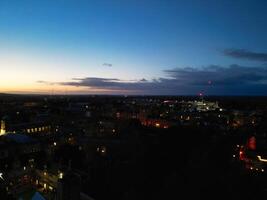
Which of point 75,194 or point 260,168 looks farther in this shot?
point 260,168

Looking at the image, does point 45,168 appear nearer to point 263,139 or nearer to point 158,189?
point 158,189

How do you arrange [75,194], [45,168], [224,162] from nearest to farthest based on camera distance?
1. [75,194]
2. [45,168]
3. [224,162]

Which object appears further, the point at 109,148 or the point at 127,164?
the point at 109,148

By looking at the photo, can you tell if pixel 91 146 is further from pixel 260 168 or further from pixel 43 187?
pixel 260 168

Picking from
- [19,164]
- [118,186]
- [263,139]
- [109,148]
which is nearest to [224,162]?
[118,186]

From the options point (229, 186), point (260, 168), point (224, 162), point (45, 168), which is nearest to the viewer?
point (229, 186)

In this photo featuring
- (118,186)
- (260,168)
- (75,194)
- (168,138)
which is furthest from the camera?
(168,138)

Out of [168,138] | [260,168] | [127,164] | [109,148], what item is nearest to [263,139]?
[260,168]

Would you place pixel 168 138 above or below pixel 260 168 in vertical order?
above

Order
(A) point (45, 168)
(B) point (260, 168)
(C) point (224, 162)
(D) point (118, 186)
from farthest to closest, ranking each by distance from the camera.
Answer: (B) point (260, 168) < (C) point (224, 162) < (A) point (45, 168) < (D) point (118, 186)
